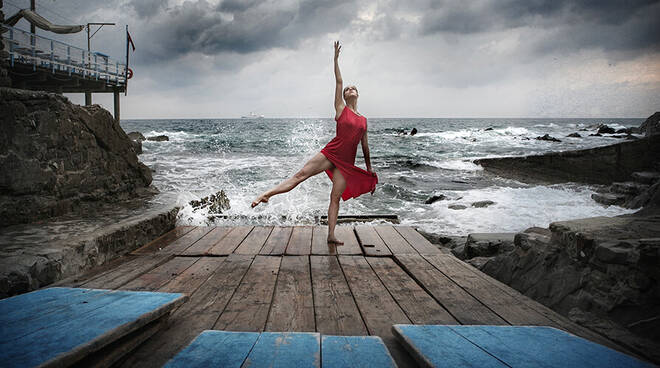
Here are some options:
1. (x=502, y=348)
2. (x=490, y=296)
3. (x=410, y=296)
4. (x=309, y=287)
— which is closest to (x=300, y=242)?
(x=309, y=287)

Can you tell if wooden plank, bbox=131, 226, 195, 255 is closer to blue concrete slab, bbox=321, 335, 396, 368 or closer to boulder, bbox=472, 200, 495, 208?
blue concrete slab, bbox=321, 335, 396, 368

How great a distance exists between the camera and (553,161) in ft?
38.8

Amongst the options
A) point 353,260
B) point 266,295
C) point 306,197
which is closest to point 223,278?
point 266,295

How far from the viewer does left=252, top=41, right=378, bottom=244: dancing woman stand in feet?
11.7

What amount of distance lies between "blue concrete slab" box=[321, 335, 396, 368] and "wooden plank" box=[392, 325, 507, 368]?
0.13 m

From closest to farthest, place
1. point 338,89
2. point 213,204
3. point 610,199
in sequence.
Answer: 1. point 338,89
2. point 213,204
3. point 610,199

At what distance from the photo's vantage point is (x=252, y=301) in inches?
89.1

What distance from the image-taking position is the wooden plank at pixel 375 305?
179 centimetres

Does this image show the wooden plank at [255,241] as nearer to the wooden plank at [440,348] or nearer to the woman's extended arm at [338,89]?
the woman's extended arm at [338,89]

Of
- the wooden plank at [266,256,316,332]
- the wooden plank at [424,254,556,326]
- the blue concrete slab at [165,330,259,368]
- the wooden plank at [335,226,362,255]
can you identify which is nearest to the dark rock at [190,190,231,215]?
the wooden plank at [335,226,362,255]

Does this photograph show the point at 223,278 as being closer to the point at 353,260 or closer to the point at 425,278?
the point at 353,260

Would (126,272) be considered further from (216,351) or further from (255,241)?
(216,351)

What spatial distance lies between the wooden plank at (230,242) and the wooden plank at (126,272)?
43 cm

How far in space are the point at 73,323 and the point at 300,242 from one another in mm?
2417
